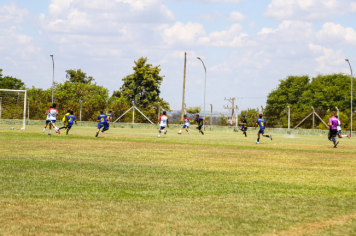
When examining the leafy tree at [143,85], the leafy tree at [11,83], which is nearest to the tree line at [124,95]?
Result: the leafy tree at [143,85]

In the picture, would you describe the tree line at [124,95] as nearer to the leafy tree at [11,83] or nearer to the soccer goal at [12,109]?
the soccer goal at [12,109]

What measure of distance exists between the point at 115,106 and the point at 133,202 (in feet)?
147

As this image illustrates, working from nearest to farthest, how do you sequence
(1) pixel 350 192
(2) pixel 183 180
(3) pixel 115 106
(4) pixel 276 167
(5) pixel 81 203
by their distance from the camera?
(5) pixel 81 203 → (1) pixel 350 192 → (2) pixel 183 180 → (4) pixel 276 167 → (3) pixel 115 106

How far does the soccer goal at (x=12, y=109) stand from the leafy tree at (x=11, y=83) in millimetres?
42973

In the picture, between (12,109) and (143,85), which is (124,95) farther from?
(12,109)

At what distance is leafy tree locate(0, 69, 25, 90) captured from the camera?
279 ft

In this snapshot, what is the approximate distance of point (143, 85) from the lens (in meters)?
64.4

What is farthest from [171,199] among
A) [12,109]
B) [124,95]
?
[124,95]

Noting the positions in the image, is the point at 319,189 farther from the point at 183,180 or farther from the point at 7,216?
the point at 7,216

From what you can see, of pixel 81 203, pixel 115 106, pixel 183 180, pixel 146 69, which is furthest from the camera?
pixel 146 69

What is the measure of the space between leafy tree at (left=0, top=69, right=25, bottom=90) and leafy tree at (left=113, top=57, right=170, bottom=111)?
100 feet

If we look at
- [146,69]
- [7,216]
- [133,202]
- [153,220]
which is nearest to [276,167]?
[133,202]

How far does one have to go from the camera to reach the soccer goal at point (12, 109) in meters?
37.1

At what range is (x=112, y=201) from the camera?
649 cm
